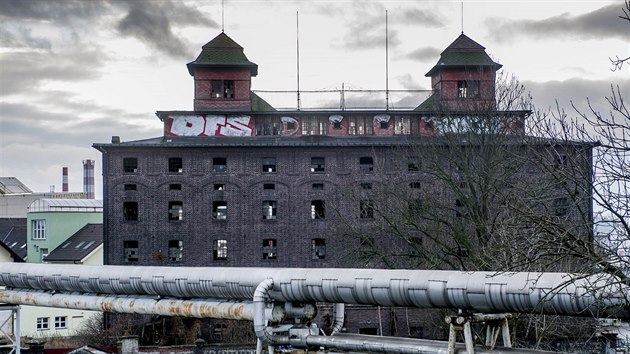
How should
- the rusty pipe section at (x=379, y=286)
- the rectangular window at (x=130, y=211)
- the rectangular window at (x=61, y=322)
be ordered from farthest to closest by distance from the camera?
1. the rectangular window at (x=61, y=322)
2. the rectangular window at (x=130, y=211)
3. the rusty pipe section at (x=379, y=286)

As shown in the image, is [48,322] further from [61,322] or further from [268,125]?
[268,125]

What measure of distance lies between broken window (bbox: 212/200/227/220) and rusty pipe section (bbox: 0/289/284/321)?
89.4ft

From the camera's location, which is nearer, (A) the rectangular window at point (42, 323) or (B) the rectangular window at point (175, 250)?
(B) the rectangular window at point (175, 250)

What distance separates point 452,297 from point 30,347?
1898cm

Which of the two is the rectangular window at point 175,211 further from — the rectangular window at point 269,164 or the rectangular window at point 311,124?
the rectangular window at point 311,124

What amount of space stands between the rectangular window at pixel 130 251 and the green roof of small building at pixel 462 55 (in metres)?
22.2

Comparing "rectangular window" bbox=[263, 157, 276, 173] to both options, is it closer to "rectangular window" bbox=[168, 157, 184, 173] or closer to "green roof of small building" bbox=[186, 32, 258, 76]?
"rectangular window" bbox=[168, 157, 184, 173]

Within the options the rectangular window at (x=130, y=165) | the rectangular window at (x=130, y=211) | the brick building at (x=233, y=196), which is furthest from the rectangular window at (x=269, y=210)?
the rectangular window at (x=130, y=165)

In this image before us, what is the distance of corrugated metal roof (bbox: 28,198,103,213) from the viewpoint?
62.1 m

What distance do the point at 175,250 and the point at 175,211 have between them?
2.35 m

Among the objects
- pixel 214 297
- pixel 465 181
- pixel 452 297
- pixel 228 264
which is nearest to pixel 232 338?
pixel 228 264

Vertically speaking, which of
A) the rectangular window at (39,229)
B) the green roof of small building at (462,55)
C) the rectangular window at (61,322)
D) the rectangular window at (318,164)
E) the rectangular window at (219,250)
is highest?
the green roof of small building at (462,55)

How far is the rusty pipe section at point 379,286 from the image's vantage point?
34.4ft

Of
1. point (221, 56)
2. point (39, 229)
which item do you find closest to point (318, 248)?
point (221, 56)
